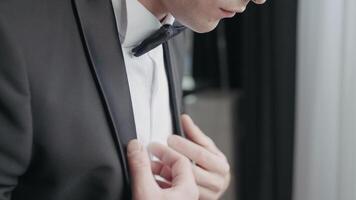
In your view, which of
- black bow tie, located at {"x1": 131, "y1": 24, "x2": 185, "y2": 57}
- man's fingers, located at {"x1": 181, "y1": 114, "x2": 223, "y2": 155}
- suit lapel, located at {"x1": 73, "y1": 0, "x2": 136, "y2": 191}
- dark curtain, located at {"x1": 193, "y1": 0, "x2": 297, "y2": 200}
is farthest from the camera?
dark curtain, located at {"x1": 193, "y1": 0, "x2": 297, "y2": 200}

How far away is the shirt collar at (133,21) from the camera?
0.84 metres

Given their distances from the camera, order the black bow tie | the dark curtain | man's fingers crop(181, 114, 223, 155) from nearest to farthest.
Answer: the black bow tie < man's fingers crop(181, 114, 223, 155) < the dark curtain

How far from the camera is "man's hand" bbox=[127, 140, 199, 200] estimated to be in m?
0.78

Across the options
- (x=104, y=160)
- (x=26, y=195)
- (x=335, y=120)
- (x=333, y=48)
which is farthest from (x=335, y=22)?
(x=26, y=195)

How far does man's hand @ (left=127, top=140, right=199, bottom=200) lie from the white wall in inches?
15.6

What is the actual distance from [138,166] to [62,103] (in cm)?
16

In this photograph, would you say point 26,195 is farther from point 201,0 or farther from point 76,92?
point 201,0

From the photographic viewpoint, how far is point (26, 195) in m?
0.76

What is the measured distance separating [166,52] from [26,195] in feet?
1.30

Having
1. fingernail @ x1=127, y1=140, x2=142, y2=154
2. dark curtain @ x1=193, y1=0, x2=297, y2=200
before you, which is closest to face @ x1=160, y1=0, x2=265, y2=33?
fingernail @ x1=127, y1=140, x2=142, y2=154

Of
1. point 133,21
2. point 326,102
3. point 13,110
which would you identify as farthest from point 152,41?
point 326,102

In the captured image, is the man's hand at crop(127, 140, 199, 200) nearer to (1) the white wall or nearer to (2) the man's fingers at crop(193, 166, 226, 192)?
(2) the man's fingers at crop(193, 166, 226, 192)

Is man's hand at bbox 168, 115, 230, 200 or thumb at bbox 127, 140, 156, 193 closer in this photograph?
thumb at bbox 127, 140, 156, 193

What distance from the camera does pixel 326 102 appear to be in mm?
1139
